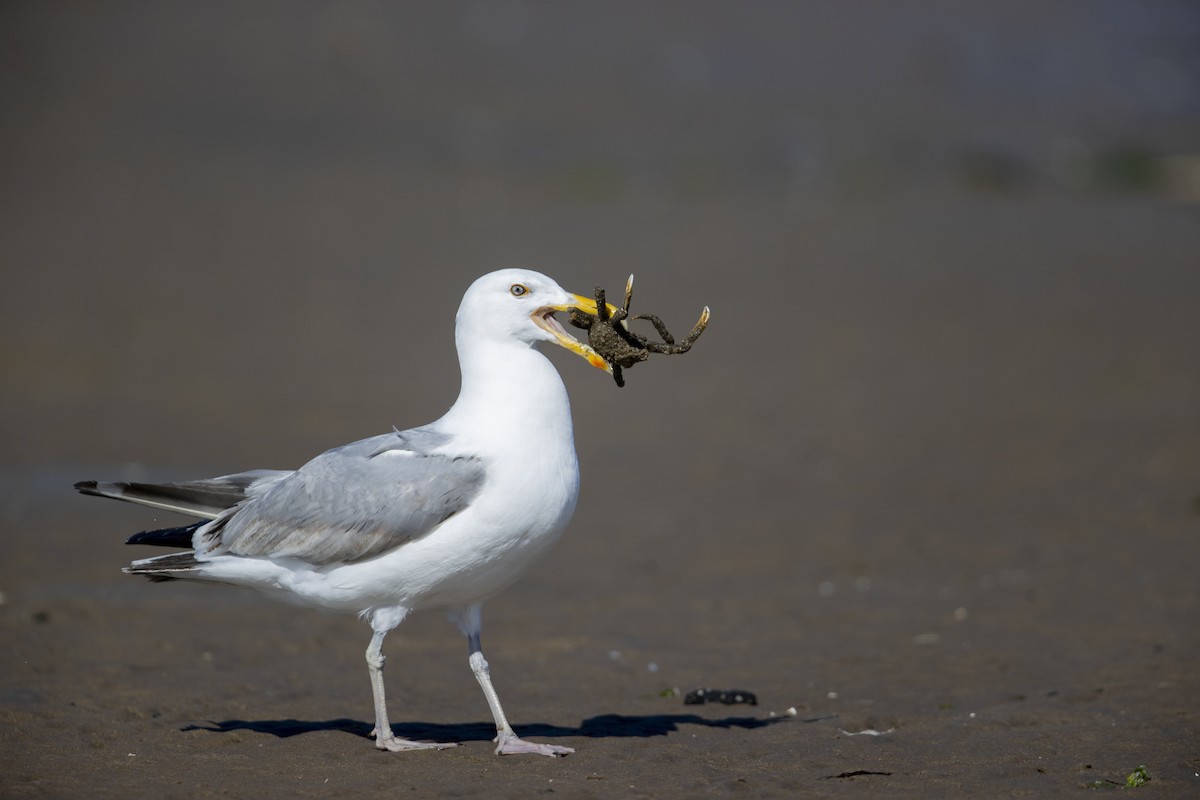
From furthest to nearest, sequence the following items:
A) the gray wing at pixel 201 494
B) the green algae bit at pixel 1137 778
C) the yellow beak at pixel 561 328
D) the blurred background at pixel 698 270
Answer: the blurred background at pixel 698 270 → the gray wing at pixel 201 494 → the yellow beak at pixel 561 328 → the green algae bit at pixel 1137 778

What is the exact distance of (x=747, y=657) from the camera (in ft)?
30.5

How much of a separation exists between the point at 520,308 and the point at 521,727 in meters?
2.32

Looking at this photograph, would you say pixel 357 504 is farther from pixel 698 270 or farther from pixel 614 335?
pixel 698 270

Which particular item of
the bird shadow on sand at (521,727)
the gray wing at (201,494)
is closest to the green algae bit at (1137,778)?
the bird shadow on sand at (521,727)

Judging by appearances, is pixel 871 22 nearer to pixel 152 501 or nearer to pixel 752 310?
pixel 752 310

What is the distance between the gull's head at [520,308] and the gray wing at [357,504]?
61cm

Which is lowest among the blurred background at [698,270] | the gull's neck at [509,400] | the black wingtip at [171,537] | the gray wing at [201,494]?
the black wingtip at [171,537]

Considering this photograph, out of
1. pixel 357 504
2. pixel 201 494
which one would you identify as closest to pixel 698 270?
pixel 201 494

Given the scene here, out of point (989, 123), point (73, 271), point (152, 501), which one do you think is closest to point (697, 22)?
point (989, 123)

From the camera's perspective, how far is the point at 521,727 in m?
7.56

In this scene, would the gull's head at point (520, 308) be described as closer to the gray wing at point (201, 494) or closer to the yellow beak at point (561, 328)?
the yellow beak at point (561, 328)

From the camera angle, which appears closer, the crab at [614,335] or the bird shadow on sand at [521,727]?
the crab at [614,335]

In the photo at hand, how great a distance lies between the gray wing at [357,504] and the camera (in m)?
6.59

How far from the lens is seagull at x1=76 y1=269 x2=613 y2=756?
657cm
